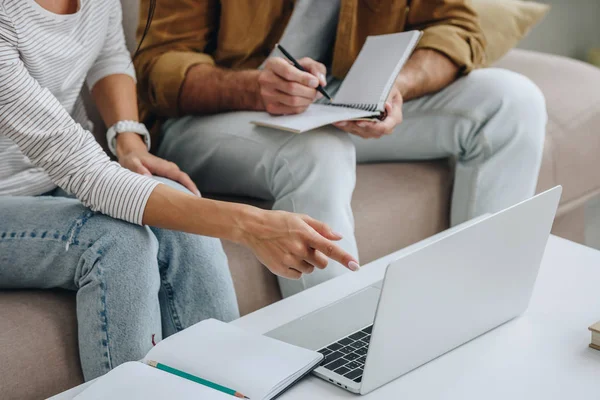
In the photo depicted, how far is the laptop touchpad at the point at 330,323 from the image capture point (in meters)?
0.89

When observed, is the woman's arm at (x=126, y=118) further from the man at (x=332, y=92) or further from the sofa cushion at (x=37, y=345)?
the sofa cushion at (x=37, y=345)

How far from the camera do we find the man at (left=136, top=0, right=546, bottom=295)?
1415 mm

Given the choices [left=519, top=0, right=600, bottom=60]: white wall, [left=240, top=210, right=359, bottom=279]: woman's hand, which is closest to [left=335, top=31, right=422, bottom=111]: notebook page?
[left=240, top=210, right=359, bottom=279]: woman's hand

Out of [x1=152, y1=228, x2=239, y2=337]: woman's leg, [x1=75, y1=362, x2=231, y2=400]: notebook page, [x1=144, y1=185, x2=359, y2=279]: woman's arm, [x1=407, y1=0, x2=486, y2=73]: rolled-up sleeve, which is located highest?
[x1=407, y1=0, x2=486, y2=73]: rolled-up sleeve

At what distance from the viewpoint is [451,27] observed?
1596 millimetres

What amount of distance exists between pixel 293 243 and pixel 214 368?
0.17 meters

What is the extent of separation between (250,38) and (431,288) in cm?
93

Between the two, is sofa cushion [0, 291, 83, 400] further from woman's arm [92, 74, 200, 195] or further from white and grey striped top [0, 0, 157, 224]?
woman's arm [92, 74, 200, 195]

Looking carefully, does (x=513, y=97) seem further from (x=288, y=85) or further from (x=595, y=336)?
(x=595, y=336)

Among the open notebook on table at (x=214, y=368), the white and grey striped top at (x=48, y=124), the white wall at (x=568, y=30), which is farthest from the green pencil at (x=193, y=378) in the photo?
the white wall at (x=568, y=30)

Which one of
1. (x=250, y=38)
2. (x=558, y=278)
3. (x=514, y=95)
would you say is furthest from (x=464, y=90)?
(x=558, y=278)

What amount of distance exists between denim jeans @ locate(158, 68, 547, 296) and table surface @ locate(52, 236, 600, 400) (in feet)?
0.86

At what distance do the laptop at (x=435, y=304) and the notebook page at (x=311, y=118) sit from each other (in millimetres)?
406

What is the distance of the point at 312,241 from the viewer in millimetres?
860
